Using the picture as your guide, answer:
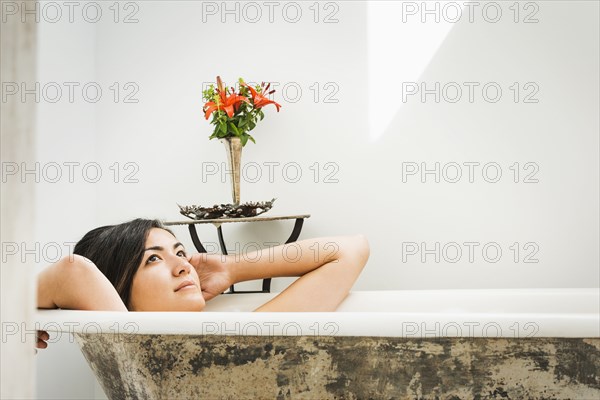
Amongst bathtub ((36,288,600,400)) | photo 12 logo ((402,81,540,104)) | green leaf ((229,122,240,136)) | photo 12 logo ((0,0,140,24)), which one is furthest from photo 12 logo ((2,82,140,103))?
bathtub ((36,288,600,400))

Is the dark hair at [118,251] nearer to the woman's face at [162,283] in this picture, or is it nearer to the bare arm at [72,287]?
the woman's face at [162,283]

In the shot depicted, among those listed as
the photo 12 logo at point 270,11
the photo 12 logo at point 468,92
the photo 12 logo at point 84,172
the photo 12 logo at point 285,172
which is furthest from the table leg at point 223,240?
the photo 12 logo at point 270,11

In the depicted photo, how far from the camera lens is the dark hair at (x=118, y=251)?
5.46 feet

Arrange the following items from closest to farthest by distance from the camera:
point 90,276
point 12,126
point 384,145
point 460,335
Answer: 1. point 12,126
2. point 460,335
3. point 90,276
4. point 384,145

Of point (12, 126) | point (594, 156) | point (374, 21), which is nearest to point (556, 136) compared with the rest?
point (594, 156)

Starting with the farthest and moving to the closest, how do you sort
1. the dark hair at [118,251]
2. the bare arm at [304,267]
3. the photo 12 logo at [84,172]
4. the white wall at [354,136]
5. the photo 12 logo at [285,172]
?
the photo 12 logo at [285,172], the white wall at [354,136], the photo 12 logo at [84,172], the bare arm at [304,267], the dark hair at [118,251]

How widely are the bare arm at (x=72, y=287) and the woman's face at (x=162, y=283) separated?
0.93ft

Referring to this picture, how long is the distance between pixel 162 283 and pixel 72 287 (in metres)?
0.34

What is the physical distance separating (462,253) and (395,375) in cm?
152

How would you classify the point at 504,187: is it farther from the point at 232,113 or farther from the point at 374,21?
the point at 232,113

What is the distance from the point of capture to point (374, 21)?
8.95ft

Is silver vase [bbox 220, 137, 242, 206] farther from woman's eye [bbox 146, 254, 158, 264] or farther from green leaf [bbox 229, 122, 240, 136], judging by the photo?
woman's eye [bbox 146, 254, 158, 264]

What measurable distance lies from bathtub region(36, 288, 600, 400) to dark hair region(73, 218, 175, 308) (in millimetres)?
339

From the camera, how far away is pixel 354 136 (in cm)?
271
